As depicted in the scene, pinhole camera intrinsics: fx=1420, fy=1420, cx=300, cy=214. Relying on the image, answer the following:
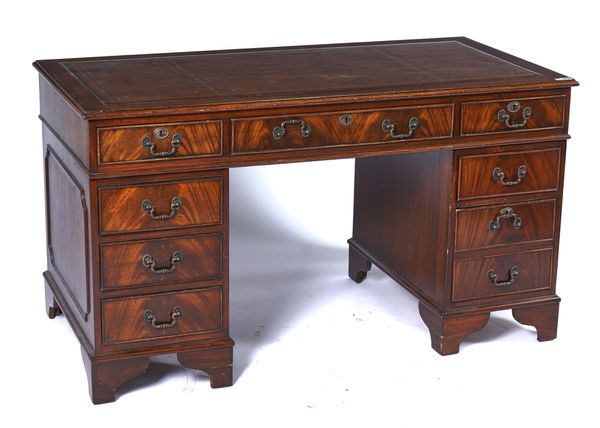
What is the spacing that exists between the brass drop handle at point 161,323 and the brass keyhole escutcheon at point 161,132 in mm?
535

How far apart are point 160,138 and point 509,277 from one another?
1308 millimetres

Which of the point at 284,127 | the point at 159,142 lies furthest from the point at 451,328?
the point at 159,142

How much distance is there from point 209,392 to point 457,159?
3.43 ft

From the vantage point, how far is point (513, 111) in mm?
4406

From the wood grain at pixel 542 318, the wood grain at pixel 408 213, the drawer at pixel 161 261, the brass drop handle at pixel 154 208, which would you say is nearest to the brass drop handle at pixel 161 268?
the drawer at pixel 161 261

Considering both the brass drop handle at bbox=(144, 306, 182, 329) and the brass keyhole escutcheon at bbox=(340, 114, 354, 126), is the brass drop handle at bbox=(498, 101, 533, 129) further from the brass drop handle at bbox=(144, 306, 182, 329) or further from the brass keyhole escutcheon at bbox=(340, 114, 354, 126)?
the brass drop handle at bbox=(144, 306, 182, 329)

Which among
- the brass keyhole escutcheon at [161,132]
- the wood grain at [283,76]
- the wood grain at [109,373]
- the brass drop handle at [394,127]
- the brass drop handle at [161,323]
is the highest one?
the wood grain at [283,76]

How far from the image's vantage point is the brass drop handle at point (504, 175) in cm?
446

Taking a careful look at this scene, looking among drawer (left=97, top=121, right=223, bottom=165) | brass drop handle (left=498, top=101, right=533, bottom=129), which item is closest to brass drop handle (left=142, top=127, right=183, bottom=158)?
drawer (left=97, top=121, right=223, bottom=165)

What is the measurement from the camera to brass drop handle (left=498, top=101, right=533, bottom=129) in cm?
440

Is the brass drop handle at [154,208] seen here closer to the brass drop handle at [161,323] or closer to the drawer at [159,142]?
the drawer at [159,142]

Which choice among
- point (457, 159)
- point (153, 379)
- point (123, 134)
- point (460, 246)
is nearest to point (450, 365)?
point (460, 246)

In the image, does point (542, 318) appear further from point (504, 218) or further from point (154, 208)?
point (154, 208)

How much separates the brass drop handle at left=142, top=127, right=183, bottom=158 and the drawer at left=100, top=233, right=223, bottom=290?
271 millimetres
